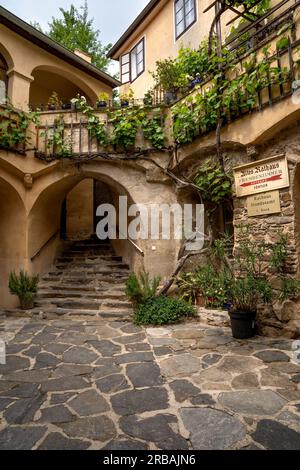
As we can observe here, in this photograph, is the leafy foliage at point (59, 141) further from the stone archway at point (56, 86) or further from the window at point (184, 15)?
the window at point (184, 15)

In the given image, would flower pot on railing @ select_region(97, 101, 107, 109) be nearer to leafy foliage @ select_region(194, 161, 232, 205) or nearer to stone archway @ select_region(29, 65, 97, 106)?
leafy foliage @ select_region(194, 161, 232, 205)

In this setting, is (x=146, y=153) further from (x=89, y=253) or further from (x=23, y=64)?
(x=23, y=64)

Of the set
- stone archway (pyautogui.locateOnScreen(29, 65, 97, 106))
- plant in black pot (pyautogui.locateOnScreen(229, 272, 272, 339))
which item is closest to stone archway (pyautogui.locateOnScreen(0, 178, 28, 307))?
stone archway (pyautogui.locateOnScreen(29, 65, 97, 106))

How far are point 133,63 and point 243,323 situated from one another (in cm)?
1144

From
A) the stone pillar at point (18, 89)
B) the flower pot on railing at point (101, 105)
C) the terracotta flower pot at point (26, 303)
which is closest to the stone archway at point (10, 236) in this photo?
the terracotta flower pot at point (26, 303)

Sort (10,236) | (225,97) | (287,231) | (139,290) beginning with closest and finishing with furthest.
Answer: (287,231) → (225,97) → (139,290) → (10,236)

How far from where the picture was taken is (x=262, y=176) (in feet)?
14.6

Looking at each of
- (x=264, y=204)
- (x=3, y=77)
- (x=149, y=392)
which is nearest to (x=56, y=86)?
(x=3, y=77)

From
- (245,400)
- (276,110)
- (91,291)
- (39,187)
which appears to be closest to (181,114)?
(276,110)

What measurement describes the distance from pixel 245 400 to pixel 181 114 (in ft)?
16.7

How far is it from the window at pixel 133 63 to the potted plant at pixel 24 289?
9.21 meters
